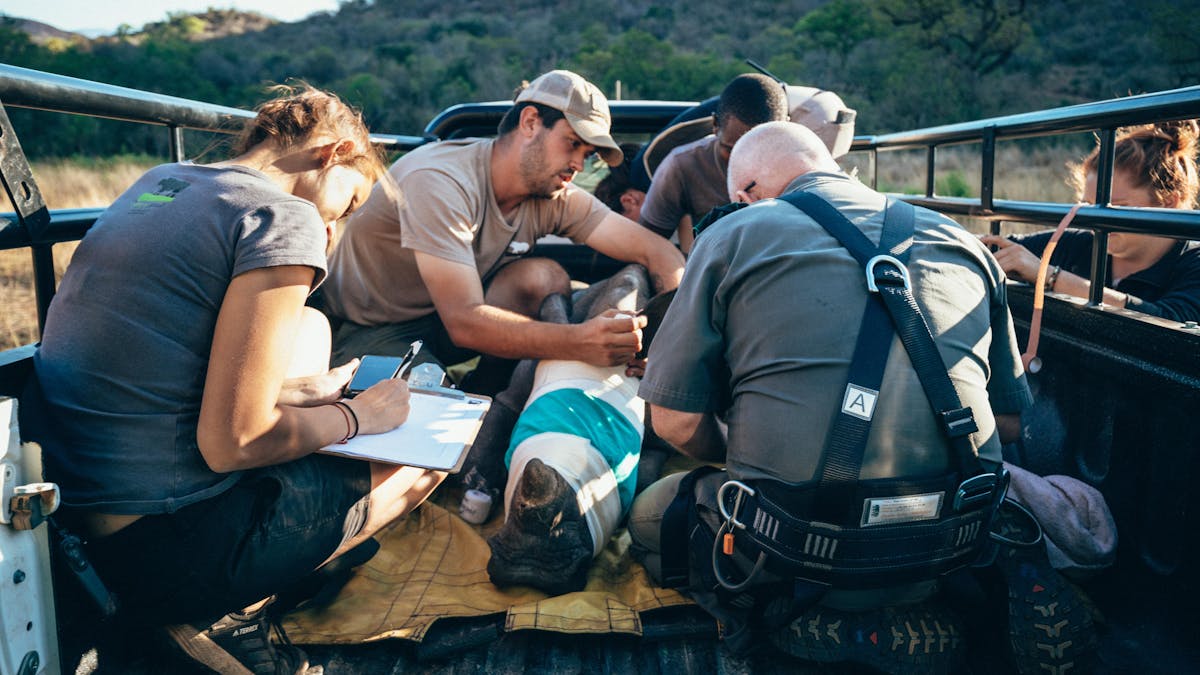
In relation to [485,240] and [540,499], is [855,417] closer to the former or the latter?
[540,499]

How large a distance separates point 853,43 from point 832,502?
34331 millimetres

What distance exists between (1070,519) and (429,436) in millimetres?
1665

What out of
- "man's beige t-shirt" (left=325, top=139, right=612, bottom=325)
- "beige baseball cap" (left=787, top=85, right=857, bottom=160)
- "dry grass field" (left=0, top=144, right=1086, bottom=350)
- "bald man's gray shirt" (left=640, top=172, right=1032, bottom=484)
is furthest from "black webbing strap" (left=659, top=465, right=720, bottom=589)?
"dry grass field" (left=0, top=144, right=1086, bottom=350)

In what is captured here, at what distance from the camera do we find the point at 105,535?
183cm

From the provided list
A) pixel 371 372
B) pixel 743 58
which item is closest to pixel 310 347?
pixel 371 372

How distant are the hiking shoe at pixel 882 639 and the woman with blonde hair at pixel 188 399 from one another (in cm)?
124

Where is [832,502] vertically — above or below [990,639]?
above

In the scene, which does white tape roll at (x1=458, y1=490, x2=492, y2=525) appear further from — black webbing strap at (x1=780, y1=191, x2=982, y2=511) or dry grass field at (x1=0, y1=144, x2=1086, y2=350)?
dry grass field at (x1=0, y1=144, x2=1086, y2=350)

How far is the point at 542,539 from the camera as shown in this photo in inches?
92.7

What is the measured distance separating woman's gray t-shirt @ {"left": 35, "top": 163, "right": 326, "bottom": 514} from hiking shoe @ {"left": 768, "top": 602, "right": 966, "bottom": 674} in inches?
55.5

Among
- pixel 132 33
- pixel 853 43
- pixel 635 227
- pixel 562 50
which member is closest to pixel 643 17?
pixel 562 50

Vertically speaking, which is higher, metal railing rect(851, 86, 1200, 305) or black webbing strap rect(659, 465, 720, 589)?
metal railing rect(851, 86, 1200, 305)

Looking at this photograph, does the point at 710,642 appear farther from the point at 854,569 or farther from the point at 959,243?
the point at 959,243

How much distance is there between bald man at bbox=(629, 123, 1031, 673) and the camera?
6.14 ft
